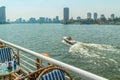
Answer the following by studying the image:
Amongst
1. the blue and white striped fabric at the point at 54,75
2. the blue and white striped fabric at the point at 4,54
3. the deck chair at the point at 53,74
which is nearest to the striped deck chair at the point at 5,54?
the blue and white striped fabric at the point at 4,54

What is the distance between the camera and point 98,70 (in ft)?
59.8

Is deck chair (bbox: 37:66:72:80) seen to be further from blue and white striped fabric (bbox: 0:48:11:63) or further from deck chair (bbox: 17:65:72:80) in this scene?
blue and white striped fabric (bbox: 0:48:11:63)

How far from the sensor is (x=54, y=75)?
313 cm

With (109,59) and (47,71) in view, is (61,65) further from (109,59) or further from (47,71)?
(109,59)

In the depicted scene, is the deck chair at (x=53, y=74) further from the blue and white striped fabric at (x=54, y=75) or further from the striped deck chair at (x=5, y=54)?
the striped deck chair at (x=5, y=54)

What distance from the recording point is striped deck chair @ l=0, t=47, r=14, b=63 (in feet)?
18.8

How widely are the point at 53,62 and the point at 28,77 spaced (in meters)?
0.50

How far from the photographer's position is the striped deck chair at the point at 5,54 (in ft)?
18.8

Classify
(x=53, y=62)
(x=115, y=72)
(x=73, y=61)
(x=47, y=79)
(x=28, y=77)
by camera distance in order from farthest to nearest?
(x=73, y=61) → (x=115, y=72) → (x=28, y=77) → (x=53, y=62) → (x=47, y=79)

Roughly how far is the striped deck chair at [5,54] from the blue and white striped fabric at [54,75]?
113 inches

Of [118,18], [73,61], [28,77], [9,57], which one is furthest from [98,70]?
[118,18]

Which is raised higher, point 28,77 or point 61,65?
point 61,65

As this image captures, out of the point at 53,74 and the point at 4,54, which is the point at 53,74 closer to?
the point at 53,74

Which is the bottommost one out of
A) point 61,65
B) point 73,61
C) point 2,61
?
point 73,61
